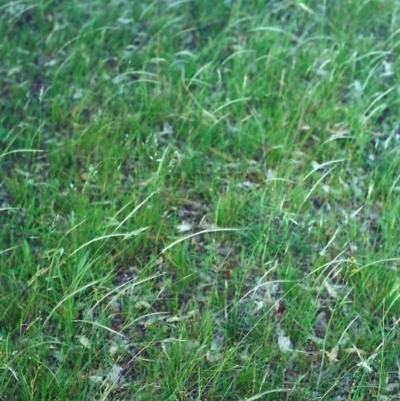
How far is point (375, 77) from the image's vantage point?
5.05 m

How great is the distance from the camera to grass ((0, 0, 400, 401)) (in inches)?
136

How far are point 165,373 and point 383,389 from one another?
37.1 inches

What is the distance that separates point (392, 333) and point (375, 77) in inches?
81.5

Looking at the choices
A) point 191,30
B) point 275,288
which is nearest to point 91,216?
point 275,288

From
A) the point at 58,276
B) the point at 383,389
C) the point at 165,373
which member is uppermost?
the point at 58,276

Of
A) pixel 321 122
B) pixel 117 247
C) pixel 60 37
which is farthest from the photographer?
pixel 60 37

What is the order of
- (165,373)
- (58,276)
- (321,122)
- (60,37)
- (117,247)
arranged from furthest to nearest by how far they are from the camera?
(60,37) < (321,122) < (117,247) < (58,276) < (165,373)

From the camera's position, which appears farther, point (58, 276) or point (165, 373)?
point (58, 276)

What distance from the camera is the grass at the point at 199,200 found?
346cm

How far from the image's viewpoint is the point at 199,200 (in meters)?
4.34

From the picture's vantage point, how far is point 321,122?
475 centimetres

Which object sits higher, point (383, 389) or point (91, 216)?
point (91, 216)

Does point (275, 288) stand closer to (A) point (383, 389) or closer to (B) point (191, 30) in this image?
(A) point (383, 389)

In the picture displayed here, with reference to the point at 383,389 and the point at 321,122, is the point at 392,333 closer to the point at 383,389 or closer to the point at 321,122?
the point at 383,389
